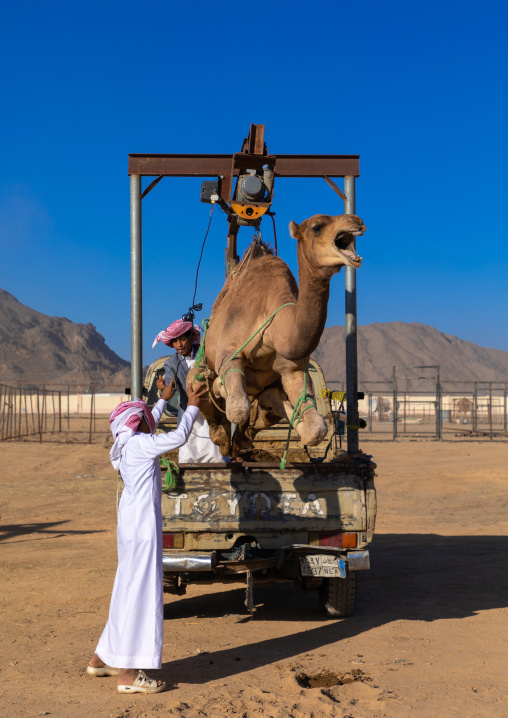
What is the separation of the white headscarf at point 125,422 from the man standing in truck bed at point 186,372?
1.56 meters

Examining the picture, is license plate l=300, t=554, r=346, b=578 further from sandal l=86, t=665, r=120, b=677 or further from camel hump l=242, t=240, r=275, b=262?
camel hump l=242, t=240, r=275, b=262

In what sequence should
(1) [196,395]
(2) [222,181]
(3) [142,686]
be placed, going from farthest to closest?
(2) [222,181] < (1) [196,395] < (3) [142,686]

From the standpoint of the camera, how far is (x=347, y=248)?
4.34m

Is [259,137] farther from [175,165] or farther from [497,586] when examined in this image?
[497,586]

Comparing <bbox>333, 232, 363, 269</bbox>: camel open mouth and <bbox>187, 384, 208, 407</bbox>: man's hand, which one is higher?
<bbox>333, 232, 363, 269</bbox>: camel open mouth

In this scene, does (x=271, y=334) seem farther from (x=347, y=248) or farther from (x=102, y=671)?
(x=102, y=671)

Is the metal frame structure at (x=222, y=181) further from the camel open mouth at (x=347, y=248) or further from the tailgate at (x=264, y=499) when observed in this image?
the camel open mouth at (x=347, y=248)

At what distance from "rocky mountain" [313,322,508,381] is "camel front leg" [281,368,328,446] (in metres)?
120

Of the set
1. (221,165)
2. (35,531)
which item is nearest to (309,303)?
(221,165)

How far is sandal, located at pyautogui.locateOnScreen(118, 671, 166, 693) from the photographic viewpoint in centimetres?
459

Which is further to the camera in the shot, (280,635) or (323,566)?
(280,635)

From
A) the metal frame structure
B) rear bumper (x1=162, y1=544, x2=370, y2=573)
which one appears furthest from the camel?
the metal frame structure

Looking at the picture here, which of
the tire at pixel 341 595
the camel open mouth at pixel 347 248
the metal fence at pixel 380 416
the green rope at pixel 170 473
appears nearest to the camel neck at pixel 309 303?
the camel open mouth at pixel 347 248

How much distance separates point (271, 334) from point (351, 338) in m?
2.23
